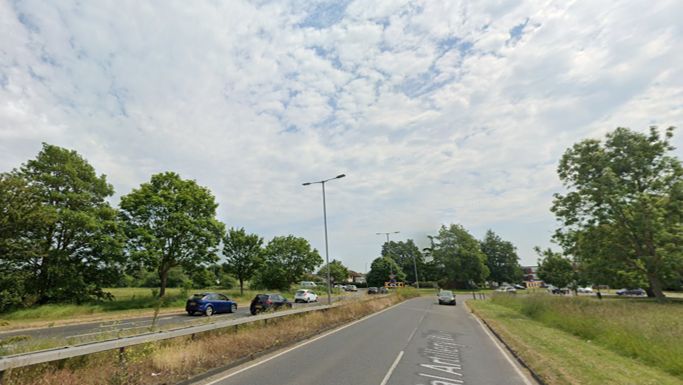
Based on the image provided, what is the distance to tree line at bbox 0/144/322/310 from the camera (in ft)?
80.4

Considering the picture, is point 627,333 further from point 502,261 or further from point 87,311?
point 502,261

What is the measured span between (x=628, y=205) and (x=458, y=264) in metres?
63.1

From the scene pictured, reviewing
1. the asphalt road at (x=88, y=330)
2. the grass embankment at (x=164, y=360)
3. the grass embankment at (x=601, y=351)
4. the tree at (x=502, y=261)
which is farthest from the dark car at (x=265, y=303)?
the tree at (x=502, y=261)

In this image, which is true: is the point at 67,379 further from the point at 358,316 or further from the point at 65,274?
the point at 65,274

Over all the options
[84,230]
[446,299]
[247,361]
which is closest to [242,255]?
[84,230]

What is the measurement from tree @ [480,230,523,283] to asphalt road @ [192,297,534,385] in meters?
106

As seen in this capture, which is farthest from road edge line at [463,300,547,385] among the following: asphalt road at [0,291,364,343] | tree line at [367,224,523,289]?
tree line at [367,224,523,289]

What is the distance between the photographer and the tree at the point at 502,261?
109188mm

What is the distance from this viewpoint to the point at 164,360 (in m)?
7.90

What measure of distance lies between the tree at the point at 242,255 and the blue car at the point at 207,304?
23642mm

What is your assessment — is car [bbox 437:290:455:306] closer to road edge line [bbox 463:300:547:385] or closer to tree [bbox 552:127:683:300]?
tree [bbox 552:127:683:300]

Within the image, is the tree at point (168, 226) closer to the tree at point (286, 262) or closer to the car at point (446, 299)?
the car at point (446, 299)

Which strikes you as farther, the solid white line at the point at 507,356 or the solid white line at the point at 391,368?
the solid white line at the point at 507,356

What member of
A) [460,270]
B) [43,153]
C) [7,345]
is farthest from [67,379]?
[460,270]
